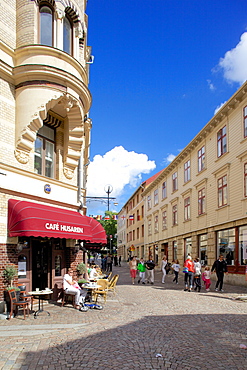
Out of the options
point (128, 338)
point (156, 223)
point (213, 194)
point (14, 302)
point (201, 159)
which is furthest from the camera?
point (156, 223)

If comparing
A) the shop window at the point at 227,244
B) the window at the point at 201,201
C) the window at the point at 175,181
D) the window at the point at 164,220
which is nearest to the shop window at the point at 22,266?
the shop window at the point at 227,244

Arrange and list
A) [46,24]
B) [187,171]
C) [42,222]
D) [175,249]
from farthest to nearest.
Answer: [175,249] < [187,171] < [46,24] < [42,222]

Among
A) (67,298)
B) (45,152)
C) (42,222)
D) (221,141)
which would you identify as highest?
(221,141)

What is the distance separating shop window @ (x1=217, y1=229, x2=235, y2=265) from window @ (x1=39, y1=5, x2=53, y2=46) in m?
14.7

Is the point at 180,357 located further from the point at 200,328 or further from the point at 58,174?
the point at 58,174

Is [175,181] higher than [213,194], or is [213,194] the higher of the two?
[175,181]

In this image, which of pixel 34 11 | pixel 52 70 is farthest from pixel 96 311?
pixel 34 11

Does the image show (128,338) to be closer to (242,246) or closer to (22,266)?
(22,266)

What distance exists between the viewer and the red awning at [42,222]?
10281 millimetres

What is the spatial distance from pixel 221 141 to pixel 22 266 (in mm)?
16152

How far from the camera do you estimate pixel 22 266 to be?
455 inches

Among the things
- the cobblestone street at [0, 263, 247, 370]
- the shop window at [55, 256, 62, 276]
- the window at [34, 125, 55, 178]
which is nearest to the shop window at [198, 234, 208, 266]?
the cobblestone street at [0, 263, 247, 370]

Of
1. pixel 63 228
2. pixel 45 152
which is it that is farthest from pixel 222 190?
pixel 63 228

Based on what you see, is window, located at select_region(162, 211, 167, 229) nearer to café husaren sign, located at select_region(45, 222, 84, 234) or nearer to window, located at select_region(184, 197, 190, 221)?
window, located at select_region(184, 197, 190, 221)
